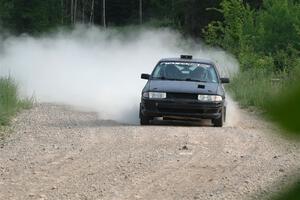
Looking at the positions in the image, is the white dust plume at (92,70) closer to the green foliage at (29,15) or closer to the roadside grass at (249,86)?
the roadside grass at (249,86)

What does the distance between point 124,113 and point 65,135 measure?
405 centimetres

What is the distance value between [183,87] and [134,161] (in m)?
5.23

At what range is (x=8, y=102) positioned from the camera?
18.3 metres

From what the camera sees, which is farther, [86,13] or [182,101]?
[86,13]

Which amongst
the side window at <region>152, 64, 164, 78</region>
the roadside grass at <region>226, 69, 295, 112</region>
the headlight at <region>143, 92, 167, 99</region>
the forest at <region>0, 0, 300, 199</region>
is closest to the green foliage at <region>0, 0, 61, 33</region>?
the forest at <region>0, 0, 300, 199</region>

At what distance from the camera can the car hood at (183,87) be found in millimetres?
15109

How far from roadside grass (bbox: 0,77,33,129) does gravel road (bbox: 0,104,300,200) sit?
0.36m

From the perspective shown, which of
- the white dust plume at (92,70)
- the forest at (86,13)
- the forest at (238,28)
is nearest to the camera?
the forest at (238,28)

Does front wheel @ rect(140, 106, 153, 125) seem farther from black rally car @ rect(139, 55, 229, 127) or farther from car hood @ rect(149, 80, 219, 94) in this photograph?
car hood @ rect(149, 80, 219, 94)

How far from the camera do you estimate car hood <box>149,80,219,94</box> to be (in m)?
15.1

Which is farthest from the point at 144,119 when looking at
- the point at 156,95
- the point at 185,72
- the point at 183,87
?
the point at 185,72

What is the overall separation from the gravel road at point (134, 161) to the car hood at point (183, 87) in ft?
2.44

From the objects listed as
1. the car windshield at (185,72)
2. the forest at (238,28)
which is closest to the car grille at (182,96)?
the car windshield at (185,72)

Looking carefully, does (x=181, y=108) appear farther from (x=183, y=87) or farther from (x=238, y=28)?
(x=238, y=28)
